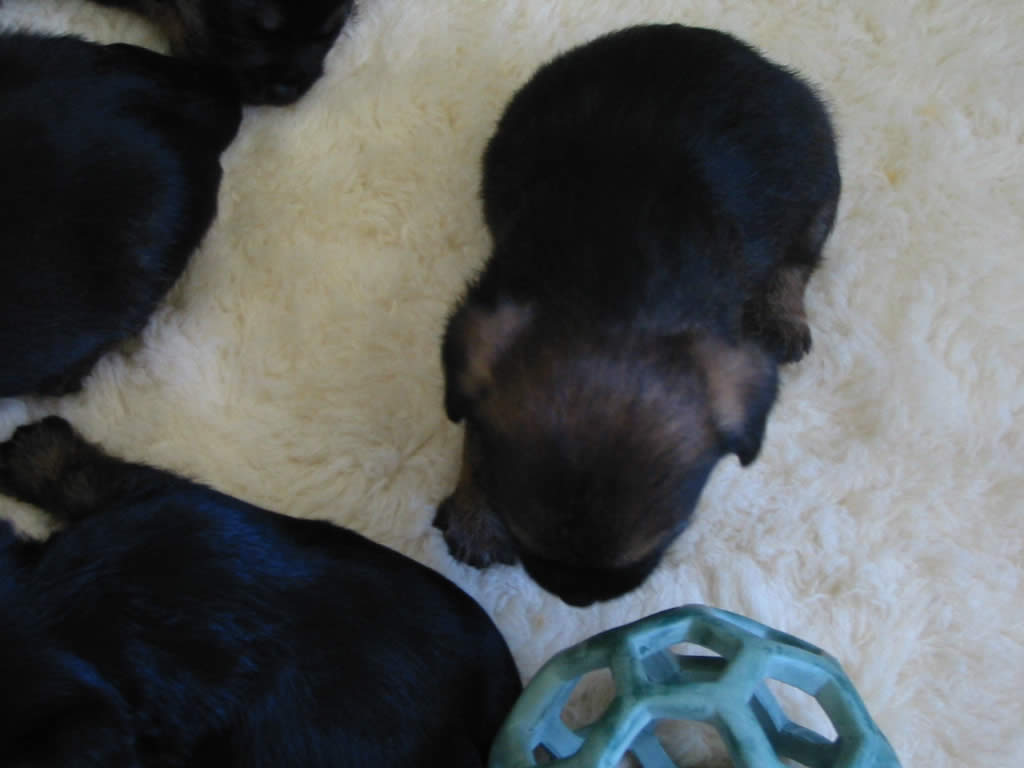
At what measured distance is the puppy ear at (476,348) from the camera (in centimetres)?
156

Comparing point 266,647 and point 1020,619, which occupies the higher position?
point 266,647

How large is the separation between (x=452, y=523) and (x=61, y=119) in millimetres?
1070

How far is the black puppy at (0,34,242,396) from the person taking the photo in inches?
Answer: 72.5

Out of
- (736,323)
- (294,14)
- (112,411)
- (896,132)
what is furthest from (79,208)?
(896,132)

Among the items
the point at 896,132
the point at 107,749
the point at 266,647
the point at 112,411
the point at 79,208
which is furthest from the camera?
the point at 896,132

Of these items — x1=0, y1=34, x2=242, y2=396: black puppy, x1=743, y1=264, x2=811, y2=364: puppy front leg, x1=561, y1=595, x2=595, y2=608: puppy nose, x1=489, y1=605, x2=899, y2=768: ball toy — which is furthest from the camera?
x1=743, y1=264, x2=811, y2=364: puppy front leg

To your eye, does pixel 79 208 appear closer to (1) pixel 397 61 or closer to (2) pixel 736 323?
(1) pixel 397 61

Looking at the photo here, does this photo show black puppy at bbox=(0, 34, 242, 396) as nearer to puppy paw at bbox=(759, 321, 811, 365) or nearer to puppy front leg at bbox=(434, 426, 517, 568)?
puppy front leg at bbox=(434, 426, 517, 568)

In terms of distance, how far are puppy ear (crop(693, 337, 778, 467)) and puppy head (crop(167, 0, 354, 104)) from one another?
125cm

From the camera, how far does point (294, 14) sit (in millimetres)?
2203

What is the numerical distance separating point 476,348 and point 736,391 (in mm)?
415

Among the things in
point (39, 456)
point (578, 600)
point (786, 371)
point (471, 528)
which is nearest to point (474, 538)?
point (471, 528)

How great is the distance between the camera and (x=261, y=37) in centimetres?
223

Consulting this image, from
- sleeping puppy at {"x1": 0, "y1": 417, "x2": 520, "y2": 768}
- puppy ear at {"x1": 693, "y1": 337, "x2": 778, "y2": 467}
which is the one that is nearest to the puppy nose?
sleeping puppy at {"x1": 0, "y1": 417, "x2": 520, "y2": 768}
